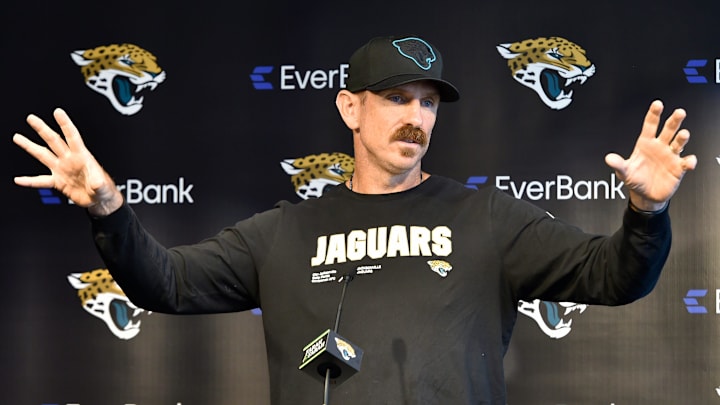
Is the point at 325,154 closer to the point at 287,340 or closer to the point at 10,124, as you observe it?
the point at 10,124

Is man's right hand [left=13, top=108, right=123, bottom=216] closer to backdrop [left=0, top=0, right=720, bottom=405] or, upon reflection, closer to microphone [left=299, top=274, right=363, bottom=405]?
microphone [left=299, top=274, right=363, bottom=405]

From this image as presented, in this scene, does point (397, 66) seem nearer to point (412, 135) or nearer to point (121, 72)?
point (412, 135)

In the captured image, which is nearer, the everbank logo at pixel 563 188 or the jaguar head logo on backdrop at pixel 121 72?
the everbank logo at pixel 563 188

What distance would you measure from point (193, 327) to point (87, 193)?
2065mm

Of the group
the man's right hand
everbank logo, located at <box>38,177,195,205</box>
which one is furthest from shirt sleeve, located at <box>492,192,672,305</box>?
everbank logo, located at <box>38,177,195,205</box>

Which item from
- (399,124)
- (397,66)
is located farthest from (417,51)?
(399,124)

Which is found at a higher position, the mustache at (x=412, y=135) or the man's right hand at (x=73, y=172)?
the mustache at (x=412, y=135)

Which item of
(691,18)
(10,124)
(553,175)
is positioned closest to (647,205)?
(553,175)

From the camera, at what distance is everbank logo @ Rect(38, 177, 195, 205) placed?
4.08 metres

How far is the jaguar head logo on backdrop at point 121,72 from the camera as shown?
416 centimetres

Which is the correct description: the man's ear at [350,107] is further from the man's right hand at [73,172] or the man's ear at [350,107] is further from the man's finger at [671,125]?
the man's finger at [671,125]

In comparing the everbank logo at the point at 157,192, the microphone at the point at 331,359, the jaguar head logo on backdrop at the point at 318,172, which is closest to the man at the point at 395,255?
the microphone at the point at 331,359

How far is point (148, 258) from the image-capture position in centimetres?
222

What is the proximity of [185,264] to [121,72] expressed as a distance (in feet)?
6.57
